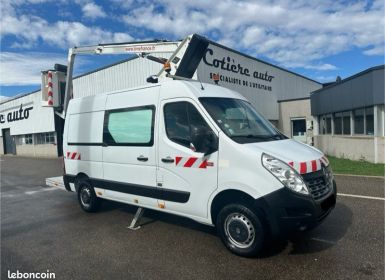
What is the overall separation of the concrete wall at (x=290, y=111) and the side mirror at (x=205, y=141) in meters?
21.2

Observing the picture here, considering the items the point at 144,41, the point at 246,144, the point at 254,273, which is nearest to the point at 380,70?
the point at 144,41

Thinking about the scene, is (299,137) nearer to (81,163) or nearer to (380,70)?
(380,70)

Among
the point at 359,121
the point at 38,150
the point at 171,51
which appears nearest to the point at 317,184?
the point at 171,51

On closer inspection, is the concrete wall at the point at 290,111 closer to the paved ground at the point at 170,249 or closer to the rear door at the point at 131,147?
the paved ground at the point at 170,249

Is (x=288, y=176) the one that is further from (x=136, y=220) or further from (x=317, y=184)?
(x=136, y=220)

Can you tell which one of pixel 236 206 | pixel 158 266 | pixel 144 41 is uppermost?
pixel 144 41

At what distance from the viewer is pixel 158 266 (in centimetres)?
415

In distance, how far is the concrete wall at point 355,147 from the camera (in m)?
12.7

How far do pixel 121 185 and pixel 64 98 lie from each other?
4.27m

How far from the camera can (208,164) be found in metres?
4.53

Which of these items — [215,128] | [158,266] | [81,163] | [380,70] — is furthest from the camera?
[380,70]

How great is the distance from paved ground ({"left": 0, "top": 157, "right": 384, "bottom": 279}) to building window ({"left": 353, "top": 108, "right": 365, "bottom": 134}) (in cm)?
816

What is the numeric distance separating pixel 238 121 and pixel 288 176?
4.26ft

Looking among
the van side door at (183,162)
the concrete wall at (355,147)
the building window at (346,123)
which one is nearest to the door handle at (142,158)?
the van side door at (183,162)
